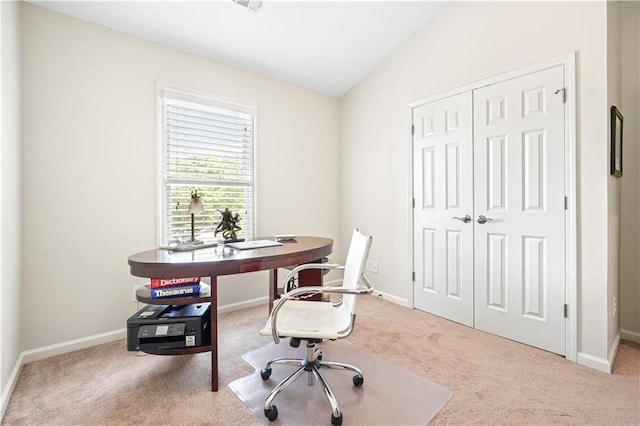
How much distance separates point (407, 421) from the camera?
5.00 ft

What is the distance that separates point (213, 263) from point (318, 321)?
684 millimetres

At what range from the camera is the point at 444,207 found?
9.58 feet

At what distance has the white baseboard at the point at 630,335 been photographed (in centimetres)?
241

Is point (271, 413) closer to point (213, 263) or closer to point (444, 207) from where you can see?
point (213, 263)

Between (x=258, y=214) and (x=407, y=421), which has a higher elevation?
(x=258, y=214)

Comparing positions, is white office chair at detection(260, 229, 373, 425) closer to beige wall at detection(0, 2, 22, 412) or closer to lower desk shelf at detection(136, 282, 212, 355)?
lower desk shelf at detection(136, 282, 212, 355)

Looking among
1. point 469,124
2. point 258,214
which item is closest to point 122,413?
point 258,214

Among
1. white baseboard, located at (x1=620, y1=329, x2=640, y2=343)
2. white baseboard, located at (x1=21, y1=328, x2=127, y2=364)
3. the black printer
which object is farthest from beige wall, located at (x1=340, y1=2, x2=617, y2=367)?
white baseboard, located at (x1=21, y1=328, x2=127, y2=364)

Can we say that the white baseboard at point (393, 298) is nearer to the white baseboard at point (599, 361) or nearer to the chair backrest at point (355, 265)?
the white baseboard at point (599, 361)

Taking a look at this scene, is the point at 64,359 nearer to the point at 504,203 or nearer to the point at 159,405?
the point at 159,405

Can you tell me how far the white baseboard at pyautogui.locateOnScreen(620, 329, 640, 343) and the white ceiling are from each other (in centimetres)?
324

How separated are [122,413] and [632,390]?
2.88 meters

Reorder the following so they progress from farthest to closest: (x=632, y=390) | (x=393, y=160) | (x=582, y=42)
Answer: (x=393, y=160)
(x=582, y=42)
(x=632, y=390)

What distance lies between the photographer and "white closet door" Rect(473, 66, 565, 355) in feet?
7.30
